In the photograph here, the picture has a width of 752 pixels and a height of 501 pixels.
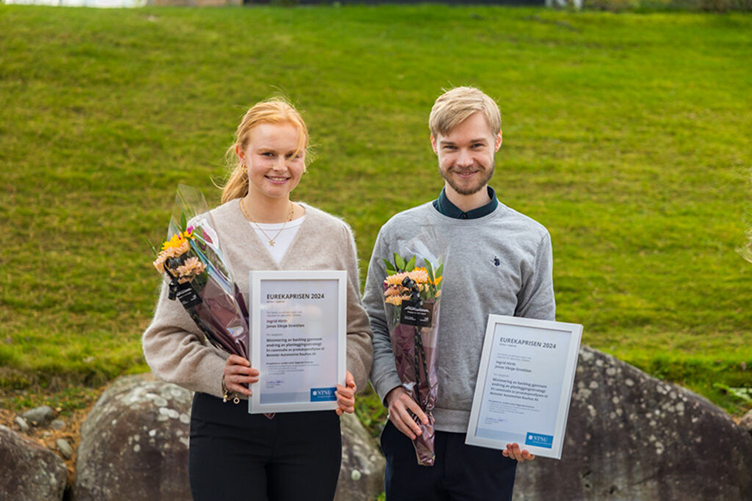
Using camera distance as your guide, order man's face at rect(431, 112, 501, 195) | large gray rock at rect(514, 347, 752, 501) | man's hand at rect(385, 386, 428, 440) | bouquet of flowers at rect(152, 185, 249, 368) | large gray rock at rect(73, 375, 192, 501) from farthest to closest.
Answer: large gray rock at rect(514, 347, 752, 501), large gray rock at rect(73, 375, 192, 501), man's face at rect(431, 112, 501, 195), man's hand at rect(385, 386, 428, 440), bouquet of flowers at rect(152, 185, 249, 368)

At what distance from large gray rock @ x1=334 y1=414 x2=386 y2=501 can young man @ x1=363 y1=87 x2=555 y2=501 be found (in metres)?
1.38

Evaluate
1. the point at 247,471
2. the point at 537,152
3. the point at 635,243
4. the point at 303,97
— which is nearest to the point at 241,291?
the point at 247,471

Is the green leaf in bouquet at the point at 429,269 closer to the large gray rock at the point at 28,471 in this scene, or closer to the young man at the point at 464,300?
the young man at the point at 464,300

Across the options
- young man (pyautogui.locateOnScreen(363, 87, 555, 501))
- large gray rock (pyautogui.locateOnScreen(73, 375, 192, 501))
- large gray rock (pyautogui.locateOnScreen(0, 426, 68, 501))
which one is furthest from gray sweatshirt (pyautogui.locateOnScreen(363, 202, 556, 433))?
A: large gray rock (pyautogui.locateOnScreen(0, 426, 68, 501))

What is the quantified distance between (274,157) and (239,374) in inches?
30.4

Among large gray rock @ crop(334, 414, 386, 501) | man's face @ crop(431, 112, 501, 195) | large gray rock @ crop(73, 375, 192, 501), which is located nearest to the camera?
man's face @ crop(431, 112, 501, 195)

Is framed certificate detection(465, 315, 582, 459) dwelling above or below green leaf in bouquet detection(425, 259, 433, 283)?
below

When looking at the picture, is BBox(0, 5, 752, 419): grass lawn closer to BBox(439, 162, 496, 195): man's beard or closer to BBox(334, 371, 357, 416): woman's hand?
BBox(439, 162, 496, 195): man's beard

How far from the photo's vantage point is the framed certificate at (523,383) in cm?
256

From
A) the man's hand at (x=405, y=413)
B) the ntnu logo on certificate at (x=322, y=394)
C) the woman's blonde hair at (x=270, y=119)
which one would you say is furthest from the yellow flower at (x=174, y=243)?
the man's hand at (x=405, y=413)

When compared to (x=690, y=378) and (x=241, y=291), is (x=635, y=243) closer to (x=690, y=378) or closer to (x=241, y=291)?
(x=690, y=378)

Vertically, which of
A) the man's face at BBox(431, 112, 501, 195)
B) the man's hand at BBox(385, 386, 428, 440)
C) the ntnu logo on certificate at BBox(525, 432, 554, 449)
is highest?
the man's face at BBox(431, 112, 501, 195)

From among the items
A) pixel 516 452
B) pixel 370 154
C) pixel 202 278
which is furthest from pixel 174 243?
pixel 370 154

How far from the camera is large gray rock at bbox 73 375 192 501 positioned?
3854 millimetres
